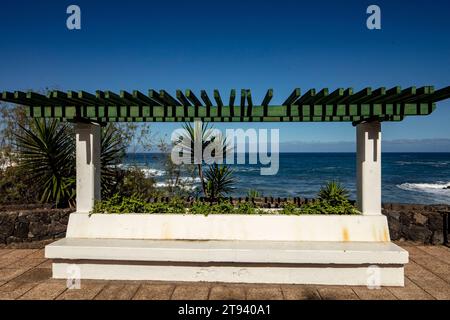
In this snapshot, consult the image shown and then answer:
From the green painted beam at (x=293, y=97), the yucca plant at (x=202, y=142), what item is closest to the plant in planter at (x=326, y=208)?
the green painted beam at (x=293, y=97)

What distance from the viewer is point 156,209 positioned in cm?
465

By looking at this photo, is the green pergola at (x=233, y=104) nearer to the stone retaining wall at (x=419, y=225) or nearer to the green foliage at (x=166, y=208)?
the green foliage at (x=166, y=208)

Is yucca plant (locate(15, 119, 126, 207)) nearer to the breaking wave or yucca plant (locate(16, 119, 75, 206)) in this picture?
yucca plant (locate(16, 119, 75, 206))

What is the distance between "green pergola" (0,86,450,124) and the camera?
369 centimetres

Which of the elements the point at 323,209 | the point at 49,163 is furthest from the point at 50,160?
the point at 323,209

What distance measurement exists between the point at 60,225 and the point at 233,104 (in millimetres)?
4430

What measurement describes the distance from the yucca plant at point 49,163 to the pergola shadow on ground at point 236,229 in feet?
8.86

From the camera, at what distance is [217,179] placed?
800 cm

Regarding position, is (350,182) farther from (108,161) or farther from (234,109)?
(234,109)

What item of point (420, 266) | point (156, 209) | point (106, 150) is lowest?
point (420, 266)

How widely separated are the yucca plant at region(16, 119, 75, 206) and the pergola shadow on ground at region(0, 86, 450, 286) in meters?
2.70
